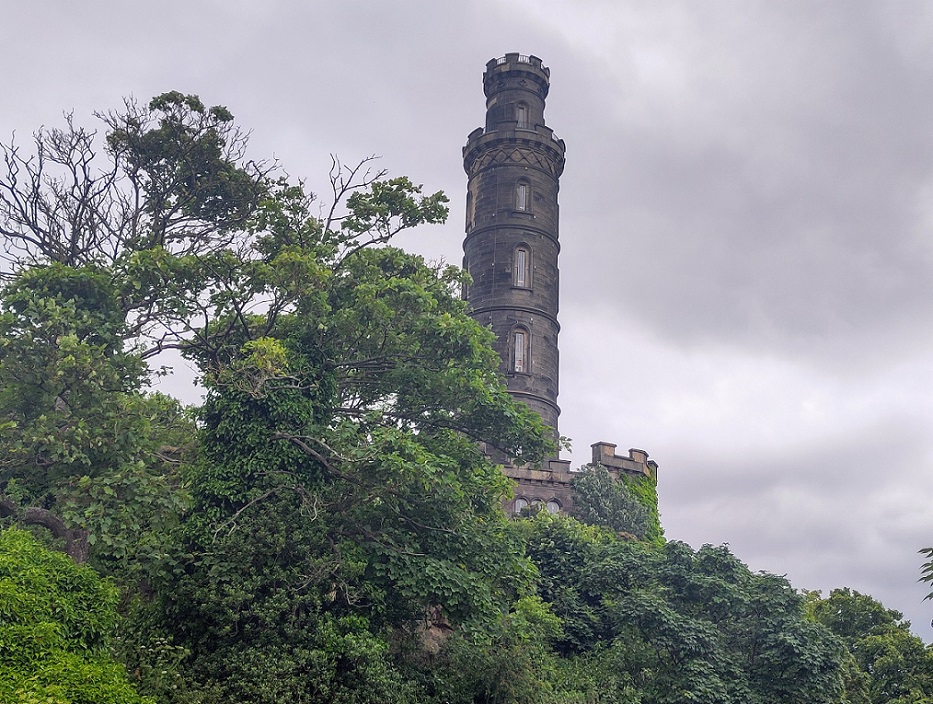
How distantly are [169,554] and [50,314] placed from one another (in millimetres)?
5399

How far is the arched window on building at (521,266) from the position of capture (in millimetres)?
42344

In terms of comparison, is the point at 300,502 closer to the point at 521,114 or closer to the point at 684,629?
the point at 684,629

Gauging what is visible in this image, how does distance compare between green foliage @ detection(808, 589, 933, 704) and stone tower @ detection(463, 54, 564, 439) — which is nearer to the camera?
green foliage @ detection(808, 589, 933, 704)

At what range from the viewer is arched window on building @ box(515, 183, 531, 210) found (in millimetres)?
43719

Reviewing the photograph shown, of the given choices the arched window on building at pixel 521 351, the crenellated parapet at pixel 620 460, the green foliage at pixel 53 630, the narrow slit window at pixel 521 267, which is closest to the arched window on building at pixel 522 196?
the narrow slit window at pixel 521 267

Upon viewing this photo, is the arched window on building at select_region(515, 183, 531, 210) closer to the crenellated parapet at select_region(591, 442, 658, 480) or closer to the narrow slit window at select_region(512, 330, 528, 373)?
the narrow slit window at select_region(512, 330, 528, 373)

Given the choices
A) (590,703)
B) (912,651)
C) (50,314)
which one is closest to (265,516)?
(50,314)

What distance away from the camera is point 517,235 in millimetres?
42969

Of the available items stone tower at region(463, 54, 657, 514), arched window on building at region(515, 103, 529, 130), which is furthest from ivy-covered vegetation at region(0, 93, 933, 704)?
arched window on building at region(515, 103, 529, 130)

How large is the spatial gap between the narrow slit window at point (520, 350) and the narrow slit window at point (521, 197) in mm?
6256

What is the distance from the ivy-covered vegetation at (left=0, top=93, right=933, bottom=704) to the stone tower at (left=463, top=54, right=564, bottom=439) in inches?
592

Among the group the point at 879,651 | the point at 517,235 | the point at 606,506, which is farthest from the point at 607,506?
the point at 517,235

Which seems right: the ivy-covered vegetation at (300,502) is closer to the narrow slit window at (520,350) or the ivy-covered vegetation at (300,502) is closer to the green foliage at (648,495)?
the green foliage at (648,495)

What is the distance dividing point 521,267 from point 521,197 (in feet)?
12.0
